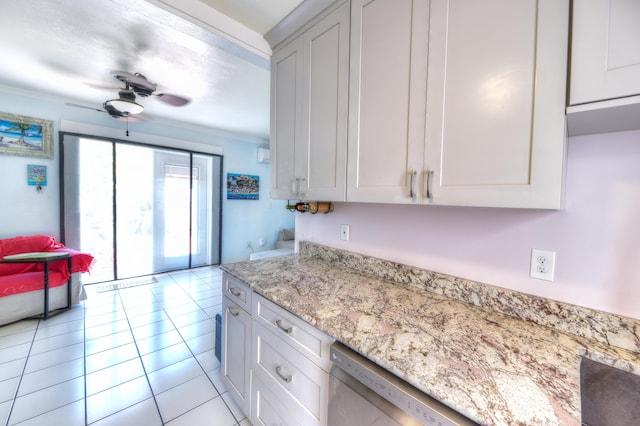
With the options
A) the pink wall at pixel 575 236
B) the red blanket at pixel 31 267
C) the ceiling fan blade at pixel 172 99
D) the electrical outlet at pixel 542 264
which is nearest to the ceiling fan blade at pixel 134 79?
the ceiling fan blade at pixel 172 99

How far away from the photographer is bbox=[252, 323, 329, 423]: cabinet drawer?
1017 millimetres

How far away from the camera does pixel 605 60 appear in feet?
2.29

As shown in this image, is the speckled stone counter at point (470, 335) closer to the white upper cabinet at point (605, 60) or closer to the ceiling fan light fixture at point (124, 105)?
the white upper cabinet at point (605, 60)

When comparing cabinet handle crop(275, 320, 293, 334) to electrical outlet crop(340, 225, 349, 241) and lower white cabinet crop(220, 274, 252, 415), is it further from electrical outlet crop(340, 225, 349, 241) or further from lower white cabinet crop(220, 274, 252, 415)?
electrical outlet crop(340, 225, 349, 241)

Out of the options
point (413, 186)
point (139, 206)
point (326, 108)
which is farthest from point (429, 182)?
point (139, 206)

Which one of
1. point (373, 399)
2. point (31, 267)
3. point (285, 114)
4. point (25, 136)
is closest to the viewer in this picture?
point (373, 399)

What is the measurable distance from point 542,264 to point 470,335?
446mm

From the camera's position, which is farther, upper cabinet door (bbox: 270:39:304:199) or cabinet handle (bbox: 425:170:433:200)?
upper cabinet door (bbox: 270:39:304:199)

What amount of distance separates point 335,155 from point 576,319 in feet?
4.04

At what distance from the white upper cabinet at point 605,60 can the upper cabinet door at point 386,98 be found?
0.45 metres

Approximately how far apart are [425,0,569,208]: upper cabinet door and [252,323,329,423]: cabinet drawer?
0.87 metres

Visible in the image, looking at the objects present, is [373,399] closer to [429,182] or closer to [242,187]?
[429,182]

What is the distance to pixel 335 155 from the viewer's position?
142cm

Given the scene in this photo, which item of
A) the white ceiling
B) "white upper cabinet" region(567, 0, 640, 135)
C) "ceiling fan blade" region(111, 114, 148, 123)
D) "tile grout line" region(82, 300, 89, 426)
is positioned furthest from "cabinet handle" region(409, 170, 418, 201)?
"ceiling fan blade" region(111, 114, 148, 123)
